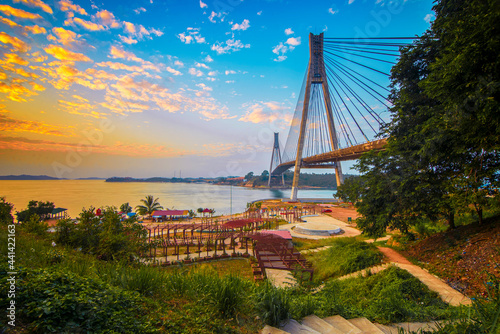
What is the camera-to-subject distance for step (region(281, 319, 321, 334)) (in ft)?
10.9

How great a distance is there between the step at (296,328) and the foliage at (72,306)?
190 centimetres

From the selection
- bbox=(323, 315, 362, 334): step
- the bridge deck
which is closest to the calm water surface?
the bridge deck

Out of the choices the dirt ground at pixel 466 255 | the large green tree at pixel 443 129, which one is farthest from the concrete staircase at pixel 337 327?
the large green tree at pixel 443 129

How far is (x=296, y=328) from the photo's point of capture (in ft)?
11.3

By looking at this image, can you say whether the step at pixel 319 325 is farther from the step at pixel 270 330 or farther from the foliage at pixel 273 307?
the step at pixel 270 330

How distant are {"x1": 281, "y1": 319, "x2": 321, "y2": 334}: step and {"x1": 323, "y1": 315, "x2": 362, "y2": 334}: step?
1.97 feet

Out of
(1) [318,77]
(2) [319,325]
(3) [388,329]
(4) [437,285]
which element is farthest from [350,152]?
(2) [319,325]

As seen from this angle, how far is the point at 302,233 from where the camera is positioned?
74.5 ft

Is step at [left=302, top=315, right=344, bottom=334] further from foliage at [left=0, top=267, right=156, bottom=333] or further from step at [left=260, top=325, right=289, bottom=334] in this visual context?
foliage at [left=0, top=267, right=156, bottom=333]

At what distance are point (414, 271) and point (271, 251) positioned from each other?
19.5ft

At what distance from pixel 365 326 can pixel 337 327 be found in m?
0.55

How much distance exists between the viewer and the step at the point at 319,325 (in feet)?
Answer: 11.4

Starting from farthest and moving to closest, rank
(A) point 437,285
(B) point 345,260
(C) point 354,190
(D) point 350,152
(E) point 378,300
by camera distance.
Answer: (D) point 350,152 < (C) point 354,190 < (B) point 345,260 < (A) point 437,285 < (E) point 378,300

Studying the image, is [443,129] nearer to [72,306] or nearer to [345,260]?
[345,260]
